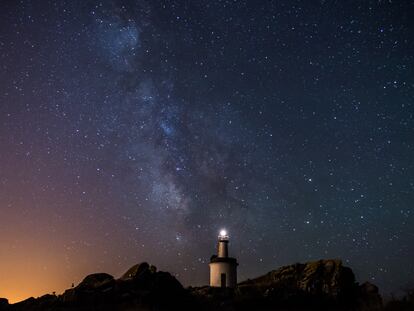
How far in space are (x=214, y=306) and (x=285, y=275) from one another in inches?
194

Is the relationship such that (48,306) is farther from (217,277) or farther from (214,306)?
(217,277)

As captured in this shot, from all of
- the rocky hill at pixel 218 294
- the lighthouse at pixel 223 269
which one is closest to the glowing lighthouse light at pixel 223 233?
the lighthouse at pixel 223 269

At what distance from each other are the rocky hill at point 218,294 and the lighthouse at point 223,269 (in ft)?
32.4

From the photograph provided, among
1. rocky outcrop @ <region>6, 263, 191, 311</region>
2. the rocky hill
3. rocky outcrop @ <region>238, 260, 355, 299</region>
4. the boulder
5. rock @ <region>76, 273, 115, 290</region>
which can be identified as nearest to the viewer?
rocky outcrop @ <region>6, 263, 191, 311</region>

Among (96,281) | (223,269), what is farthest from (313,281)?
(223,269)

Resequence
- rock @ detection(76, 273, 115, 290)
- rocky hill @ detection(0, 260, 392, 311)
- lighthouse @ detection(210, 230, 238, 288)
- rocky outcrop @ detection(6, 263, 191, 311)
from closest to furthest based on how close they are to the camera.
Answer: rocky outcrop @ detection(6, 263, 191, 311) < rocky hill @ detection(0, 260, 392, 311) < rock @ detection(76, 273, 115, 290) < lighthouse @ detection(210, 230, 238, 288)

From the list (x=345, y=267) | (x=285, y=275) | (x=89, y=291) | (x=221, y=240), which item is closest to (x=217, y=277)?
(x=221, y=240)

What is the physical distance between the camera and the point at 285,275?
22250 mm

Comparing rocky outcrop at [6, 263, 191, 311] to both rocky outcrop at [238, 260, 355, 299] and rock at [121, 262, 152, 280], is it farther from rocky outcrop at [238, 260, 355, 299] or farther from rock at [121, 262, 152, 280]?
rocky outcrop at [238, 260, 355, 299]

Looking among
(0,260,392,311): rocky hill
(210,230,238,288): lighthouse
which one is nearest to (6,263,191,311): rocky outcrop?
(0,260,392,311): rocky hill

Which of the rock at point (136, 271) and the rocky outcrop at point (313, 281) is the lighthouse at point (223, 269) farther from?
the rock at point (136, 271)

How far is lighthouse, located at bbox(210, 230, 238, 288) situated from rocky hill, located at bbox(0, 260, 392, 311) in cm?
989

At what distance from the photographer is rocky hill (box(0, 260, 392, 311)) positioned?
1842 centimetres

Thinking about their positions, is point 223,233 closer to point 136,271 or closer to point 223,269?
point 223,269
